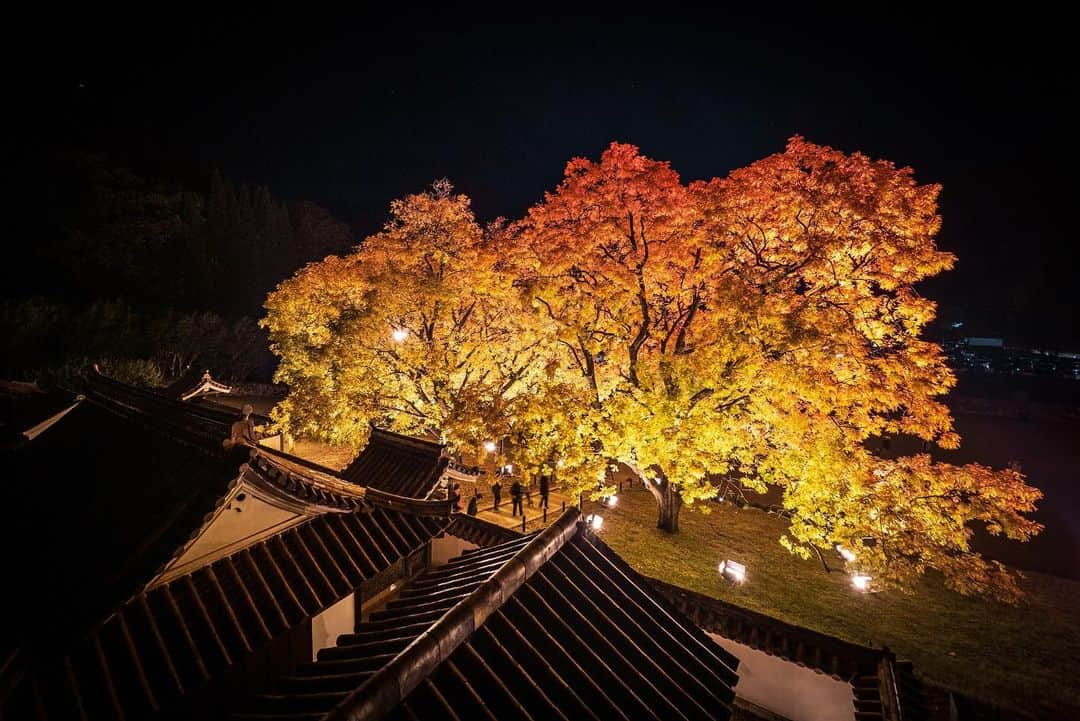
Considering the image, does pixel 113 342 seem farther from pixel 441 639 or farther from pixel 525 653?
pixel 525 653

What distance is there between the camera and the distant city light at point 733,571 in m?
14.2

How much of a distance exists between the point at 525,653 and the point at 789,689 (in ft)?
29.0

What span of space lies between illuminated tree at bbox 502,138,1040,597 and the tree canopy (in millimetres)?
58

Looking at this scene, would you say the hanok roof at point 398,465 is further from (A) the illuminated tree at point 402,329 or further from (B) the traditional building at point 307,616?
(B) the traditional building at point 307,616

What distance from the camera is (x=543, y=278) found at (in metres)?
16.1

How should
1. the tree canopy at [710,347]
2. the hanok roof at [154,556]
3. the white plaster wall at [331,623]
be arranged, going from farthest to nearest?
the tree canopy at [710,347] < the white plaster wall at [331,623] < the hanok roof at [154,556]

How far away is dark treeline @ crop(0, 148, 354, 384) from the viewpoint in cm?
3108

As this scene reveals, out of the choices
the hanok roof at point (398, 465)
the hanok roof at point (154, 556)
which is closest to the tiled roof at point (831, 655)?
the hanok roof at point (154, 556)

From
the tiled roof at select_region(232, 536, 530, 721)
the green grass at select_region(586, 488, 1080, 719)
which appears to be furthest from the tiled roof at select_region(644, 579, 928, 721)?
the tiled roof at select_region(232, 536, 530, 721)

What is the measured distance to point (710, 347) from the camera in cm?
1389

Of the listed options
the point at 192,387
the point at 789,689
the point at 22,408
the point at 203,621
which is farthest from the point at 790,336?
the point at 192,387

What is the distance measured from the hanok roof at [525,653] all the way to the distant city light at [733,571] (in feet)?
29.5

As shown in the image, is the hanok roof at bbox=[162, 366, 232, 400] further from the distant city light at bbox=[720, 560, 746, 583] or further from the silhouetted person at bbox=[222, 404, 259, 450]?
the distant city light at bbox=[720, 560, 746, 583]

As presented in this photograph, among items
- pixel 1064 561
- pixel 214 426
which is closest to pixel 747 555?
pixel 1064 561
